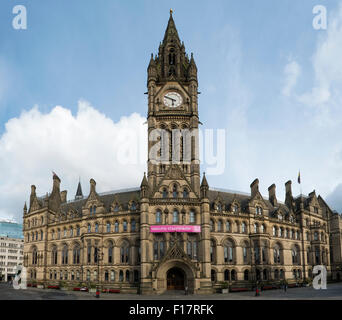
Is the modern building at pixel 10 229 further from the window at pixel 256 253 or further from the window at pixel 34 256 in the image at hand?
the window at pixel 256 253

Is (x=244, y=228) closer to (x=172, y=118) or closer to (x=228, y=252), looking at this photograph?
(x=228, y=252)

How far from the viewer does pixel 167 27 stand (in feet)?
260

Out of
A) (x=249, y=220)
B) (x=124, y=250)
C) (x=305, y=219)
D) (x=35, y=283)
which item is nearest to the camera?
(x=124, y=250)

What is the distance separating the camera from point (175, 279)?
5397cm

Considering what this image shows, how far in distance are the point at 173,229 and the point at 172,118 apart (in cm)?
2387

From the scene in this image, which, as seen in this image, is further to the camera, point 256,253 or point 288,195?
point 288,195

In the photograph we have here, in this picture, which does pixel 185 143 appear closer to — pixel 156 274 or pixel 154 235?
pixel 154 235

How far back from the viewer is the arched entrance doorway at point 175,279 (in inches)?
2111

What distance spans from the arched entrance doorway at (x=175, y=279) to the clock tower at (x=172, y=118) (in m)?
14.3

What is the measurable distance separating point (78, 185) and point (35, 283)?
47.3 meters

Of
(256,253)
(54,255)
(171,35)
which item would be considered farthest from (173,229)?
(171,35)

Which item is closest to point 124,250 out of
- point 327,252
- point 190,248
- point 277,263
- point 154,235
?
point 154,235

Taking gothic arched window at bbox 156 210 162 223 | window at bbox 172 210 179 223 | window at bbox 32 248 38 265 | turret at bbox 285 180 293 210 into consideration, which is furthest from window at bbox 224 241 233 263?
window at bbox 32 248 38 265

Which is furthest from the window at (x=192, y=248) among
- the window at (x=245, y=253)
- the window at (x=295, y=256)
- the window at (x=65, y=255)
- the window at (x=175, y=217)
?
the window at (x=65, y=255)
